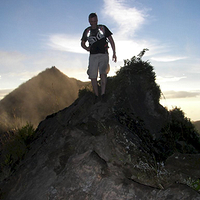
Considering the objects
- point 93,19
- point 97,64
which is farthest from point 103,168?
point 93,19

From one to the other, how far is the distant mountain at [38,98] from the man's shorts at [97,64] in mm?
5037

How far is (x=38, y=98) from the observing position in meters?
12.4

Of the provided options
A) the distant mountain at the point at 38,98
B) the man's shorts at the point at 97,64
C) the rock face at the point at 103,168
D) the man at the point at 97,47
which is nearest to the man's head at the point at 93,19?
the man at the point at 97,47

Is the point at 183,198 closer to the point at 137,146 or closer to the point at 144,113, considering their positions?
the point at 137,146

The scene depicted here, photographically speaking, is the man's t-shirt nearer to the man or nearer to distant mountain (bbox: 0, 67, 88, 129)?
the man

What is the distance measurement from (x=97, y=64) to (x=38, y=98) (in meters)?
7.40

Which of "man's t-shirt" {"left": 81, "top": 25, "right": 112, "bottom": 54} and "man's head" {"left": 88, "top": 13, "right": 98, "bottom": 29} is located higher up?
"man's head" {"left": 88, "top": 13, "right": 98, "bottom": 29}

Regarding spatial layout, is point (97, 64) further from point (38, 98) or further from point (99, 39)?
point (38, 98)

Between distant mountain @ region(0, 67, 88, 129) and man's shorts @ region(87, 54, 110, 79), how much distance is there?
5.04 m

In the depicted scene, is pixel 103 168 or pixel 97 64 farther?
pixel 97 64

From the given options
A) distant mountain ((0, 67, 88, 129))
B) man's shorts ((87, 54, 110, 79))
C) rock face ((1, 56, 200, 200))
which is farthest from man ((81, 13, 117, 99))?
distant mountain ((0, 67, 88, 129))

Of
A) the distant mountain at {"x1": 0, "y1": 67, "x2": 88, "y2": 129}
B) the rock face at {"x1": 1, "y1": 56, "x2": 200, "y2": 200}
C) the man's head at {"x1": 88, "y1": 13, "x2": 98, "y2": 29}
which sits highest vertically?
the man's head at {"x1": 88, "y1": 13, "x2": 98, "y2": 29}

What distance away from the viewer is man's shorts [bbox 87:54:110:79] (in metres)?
6.11

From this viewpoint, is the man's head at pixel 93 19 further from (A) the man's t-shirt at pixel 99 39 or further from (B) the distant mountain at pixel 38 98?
(B) the distant mountain at pixel 38 98
